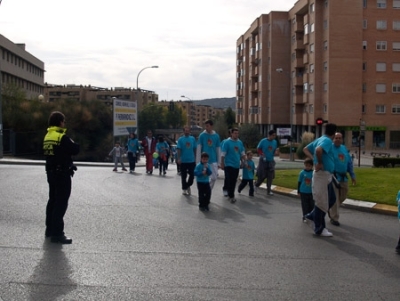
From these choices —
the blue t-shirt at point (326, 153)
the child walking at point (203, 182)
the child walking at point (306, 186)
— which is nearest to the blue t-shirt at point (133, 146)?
the child walking at point (203, 182)

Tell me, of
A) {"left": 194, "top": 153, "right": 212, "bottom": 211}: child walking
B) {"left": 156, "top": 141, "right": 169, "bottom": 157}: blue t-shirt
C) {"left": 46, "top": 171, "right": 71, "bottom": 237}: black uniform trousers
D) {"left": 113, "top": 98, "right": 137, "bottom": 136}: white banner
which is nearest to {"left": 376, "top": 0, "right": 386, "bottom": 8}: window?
{"left": 113, "top": 98, "right": 137, "bottom": 136}: white banner

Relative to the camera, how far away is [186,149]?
15227mm

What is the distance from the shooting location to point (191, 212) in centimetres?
1192

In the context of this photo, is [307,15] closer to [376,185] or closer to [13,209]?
[376,185]

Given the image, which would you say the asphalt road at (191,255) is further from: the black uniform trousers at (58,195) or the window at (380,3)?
the window at (380,3)

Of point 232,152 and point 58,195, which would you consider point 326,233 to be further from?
point 232,152

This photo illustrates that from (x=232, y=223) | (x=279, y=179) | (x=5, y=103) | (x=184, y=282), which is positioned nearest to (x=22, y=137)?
(x=5, y=103)

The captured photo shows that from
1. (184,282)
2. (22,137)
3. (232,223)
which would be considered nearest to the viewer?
(184,282)

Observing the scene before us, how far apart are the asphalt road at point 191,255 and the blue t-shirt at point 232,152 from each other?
131cm

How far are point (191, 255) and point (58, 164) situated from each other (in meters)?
2.23

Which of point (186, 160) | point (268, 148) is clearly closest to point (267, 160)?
point (268, 148)

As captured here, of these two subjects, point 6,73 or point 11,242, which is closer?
point 11,242

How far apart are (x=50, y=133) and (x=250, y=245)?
3.19 meters

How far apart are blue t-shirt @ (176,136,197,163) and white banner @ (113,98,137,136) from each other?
18876mm
